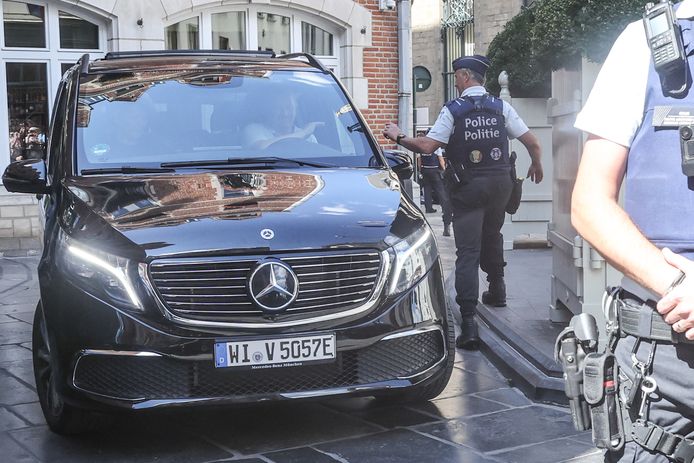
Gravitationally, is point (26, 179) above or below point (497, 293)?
above

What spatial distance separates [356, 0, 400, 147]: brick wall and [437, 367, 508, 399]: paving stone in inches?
405

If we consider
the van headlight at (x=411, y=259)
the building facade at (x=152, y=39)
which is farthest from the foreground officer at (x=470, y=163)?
the building facade at (x=152, y=39)

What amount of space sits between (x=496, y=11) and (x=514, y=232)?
24.2 m

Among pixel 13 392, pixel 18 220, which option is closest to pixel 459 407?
pixel 13 392

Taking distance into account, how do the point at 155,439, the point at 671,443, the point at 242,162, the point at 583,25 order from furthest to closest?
1. the point at 583,25
2. the point at 242,162
3. the point at 155,439
4. the point at 671,443

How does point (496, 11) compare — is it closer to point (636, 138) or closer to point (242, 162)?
point (242, 162)

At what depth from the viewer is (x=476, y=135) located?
6613mm

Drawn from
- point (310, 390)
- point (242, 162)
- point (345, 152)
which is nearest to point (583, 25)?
point (345, 152)

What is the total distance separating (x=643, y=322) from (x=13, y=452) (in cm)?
315

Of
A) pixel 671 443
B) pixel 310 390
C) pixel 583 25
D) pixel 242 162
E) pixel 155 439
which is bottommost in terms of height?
pixel 155 439

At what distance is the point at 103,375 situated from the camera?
420cm

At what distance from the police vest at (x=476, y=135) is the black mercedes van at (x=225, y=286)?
5.33ft

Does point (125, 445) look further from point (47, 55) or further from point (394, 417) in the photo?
point (47, 55)

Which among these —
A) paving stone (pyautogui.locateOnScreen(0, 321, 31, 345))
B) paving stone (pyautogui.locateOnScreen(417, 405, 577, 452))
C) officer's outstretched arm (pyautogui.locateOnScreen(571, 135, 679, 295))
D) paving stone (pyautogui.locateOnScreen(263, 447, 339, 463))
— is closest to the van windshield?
paving stone (pyautogui.locateOnScreen(417, 405, 577, 452))
